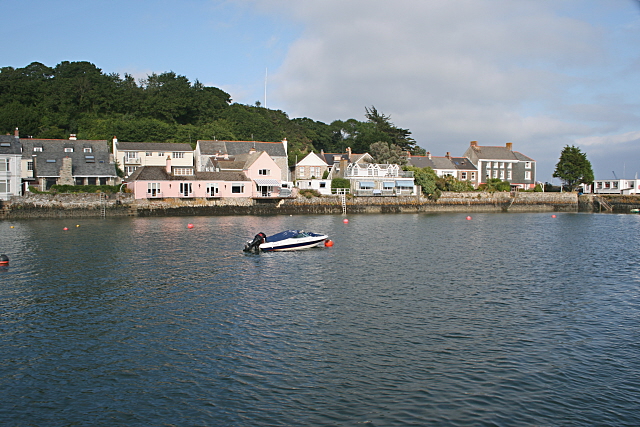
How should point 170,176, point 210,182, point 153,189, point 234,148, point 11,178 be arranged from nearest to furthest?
point 11,178 → point 153,189 → point 170,176 → point 210,182 → point 234,148

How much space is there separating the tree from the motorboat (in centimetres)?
7552

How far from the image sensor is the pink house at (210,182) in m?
65.6

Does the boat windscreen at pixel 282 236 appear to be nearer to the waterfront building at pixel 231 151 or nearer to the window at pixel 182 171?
the window at pixel 182 171

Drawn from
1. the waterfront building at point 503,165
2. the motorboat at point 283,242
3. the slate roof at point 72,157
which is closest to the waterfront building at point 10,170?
the slate roof at point 72,157

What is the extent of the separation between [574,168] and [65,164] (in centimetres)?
8718

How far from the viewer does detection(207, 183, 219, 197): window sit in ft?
226

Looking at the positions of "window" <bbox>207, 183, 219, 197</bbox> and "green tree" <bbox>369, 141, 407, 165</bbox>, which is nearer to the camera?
"window" <bbox>207, 183, 219, 197</bbox>

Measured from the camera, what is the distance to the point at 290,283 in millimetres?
23891

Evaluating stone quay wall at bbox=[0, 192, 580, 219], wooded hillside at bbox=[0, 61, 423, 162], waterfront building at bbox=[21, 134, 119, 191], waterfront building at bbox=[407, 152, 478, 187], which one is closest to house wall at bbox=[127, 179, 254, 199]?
stone quay wall at bbox=[0, 192, 580, 219]

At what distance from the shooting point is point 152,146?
77688 millimetres

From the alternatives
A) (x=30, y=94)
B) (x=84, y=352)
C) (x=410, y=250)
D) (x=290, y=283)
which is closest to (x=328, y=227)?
(x=410, y=250)

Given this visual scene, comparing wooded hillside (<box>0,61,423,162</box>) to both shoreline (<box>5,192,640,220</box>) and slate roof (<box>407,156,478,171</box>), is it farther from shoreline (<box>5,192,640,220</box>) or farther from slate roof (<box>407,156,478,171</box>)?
shoreline (<box>5,192,640,220</box>)

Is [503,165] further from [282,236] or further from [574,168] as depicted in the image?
[282,236]

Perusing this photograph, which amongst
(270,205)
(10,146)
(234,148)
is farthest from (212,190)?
(10,146)
